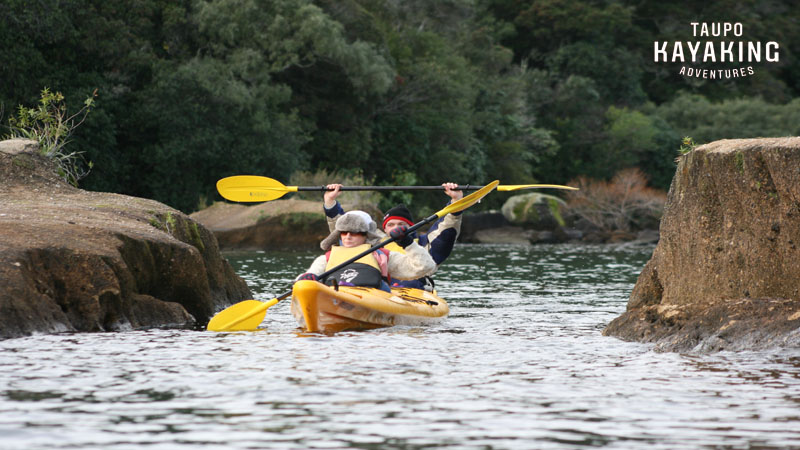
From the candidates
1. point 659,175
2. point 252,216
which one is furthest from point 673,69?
point 252,216

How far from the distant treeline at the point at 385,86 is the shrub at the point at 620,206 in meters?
4.81

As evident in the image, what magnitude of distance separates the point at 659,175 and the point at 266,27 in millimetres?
26540

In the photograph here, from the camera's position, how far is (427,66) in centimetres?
4119

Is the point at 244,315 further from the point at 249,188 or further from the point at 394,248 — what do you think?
the point at 249,188

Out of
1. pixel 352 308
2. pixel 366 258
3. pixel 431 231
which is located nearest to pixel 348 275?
pixel 366 258

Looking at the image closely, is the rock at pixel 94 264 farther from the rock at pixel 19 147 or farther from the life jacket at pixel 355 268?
the life jacket at pixel 355 268

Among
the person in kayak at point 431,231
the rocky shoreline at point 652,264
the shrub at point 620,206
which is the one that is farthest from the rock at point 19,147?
the shrub at point 620,206

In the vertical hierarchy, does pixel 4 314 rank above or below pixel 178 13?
below

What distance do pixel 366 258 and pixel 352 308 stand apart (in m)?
1.08

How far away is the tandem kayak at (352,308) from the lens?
31.5 ft

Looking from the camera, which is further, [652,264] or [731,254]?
[652,264]

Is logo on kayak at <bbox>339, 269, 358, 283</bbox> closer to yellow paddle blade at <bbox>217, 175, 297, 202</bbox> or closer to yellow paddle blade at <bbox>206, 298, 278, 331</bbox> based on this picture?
yellow paddle blade at <bbox>206, 298, 278, 331</bbox>

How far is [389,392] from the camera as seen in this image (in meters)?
6.37

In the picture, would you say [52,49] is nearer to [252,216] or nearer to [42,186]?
[252,216]
